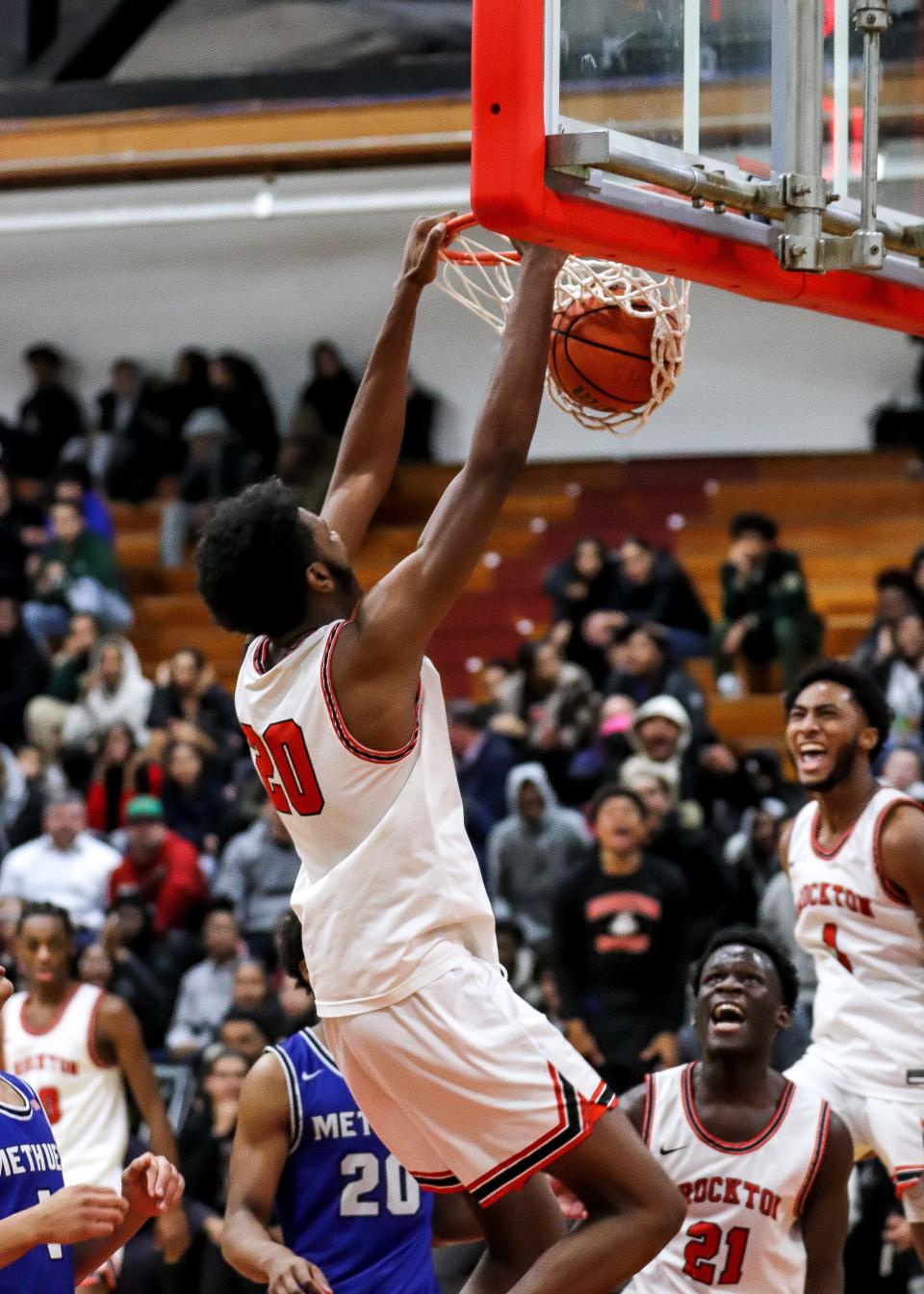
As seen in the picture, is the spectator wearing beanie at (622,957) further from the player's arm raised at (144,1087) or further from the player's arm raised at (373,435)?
the player's arm raised at (373,435)

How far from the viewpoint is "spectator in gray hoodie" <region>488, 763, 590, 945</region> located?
32.3 feet

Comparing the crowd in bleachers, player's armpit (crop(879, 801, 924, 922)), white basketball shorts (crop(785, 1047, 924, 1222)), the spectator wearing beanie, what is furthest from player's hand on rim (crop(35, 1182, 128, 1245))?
→ the spectator wearing beanie

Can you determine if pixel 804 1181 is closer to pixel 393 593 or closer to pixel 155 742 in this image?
pixel 393 593

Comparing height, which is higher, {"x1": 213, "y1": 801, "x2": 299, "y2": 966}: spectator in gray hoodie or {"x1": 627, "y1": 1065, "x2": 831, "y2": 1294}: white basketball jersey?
{"x1": 627, "y1": 1065, "x2": 831, "y2": 1294}: white basketball jersey

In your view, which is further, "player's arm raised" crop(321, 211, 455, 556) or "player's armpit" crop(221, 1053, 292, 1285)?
"player's armpit" crop(221, 1053, 292, 1285)

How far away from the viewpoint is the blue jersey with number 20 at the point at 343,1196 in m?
4.88

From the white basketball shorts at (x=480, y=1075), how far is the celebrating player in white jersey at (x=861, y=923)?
78.6 inches

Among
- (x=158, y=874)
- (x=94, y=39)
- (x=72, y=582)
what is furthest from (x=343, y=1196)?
(x=94, y=39)

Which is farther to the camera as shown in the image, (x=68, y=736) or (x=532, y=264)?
(x=68, y=736)

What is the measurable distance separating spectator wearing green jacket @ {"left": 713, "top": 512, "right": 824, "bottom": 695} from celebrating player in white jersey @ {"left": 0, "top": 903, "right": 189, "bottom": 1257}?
5736 millimetres

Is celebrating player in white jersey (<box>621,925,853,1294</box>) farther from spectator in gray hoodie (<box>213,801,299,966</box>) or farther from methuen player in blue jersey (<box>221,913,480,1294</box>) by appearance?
spectator in gray hoodie (<box>213,801,299,966</box>)

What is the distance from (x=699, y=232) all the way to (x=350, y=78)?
10.1 meters

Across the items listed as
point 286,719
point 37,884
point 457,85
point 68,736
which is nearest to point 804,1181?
point 286,719

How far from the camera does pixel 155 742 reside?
39.5 feet
